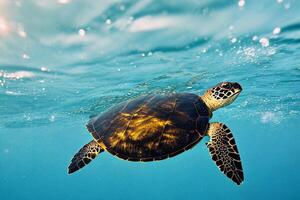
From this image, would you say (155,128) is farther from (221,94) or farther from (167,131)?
(221,94)

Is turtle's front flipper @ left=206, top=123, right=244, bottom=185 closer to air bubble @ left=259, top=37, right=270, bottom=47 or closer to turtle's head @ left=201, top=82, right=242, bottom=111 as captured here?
turtle's head @ left=201, top=82, right=242, bottom=111

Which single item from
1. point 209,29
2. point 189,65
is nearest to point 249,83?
point 189,65

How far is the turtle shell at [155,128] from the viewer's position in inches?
212

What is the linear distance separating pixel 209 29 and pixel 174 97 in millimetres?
5486

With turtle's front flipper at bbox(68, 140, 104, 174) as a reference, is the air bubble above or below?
above

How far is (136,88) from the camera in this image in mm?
19156

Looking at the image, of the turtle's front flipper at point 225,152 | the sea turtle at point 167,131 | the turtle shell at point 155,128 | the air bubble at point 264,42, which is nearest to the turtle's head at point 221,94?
the sea turtle at point 167,131

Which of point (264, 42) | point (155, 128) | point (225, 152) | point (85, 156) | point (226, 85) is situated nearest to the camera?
point (225, 152)

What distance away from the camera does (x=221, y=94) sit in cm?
615

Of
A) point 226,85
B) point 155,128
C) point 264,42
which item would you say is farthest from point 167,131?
point 264,42

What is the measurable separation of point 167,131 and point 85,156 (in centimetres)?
215

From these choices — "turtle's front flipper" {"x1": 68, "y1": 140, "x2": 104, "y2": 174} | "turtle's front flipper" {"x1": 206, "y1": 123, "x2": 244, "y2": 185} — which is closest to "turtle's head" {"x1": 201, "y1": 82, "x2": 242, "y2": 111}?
"turtle's front flipper" {"x1": 206, "y1": 123, "x2": 244, "y2": 185}

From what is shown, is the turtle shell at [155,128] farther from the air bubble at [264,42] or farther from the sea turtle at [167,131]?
the air bubble at [264,42]

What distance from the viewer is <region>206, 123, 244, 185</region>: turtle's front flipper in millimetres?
4855
